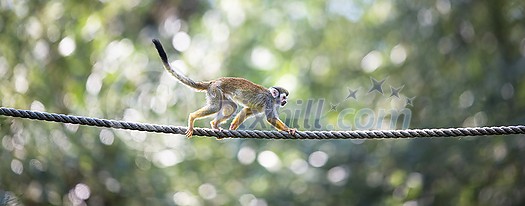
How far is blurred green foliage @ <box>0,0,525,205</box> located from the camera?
28.0ft

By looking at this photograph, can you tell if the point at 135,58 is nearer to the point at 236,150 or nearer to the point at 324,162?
the point at 236,150

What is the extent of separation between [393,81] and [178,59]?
2846mm

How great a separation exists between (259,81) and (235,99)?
6.41 m

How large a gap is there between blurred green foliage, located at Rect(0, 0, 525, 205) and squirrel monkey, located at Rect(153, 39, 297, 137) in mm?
2809


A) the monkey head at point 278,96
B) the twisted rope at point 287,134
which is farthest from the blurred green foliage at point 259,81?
the twisted rope at point 287,134

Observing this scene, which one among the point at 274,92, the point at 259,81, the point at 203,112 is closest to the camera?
the point at 203,112

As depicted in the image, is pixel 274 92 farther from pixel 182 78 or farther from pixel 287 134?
pixel 287 134

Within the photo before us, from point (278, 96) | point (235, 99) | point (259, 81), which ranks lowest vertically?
point (259, 81)

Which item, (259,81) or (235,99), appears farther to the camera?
(259,81)

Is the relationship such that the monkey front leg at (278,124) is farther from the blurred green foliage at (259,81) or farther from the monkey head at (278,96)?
the blurred green foliage at (259,81)

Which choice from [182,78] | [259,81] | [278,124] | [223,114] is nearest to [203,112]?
[223,114]

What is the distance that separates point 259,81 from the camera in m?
11.1

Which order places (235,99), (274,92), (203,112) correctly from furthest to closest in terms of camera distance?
(274,92) < (235,99) < (203,112)

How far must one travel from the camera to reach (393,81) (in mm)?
10719
